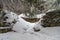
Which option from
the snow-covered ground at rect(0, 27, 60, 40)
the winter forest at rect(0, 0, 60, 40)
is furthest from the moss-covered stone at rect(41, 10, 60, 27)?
the snow-covered ground at rect(0, 27, 60, 40)

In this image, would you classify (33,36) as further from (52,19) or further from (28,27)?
(52,19)

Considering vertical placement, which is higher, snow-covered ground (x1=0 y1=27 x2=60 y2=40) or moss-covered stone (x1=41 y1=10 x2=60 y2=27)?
moss-covered stone (x1=41 y1=10 x2=60 y2=27)

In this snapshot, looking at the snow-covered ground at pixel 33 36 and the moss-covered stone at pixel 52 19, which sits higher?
the moss-covered stone at pixel 52 19

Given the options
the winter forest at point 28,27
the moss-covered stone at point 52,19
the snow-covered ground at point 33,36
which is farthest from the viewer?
the moss-covered stone at point 52,19

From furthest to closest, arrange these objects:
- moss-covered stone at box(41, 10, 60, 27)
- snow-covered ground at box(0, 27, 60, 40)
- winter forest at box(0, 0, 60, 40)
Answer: moss-covered stone at box(41, 10, 60, 27), winter forest at box(0, 0, 60, 40), snow-covered ground at box(0, 27, 60, 40)

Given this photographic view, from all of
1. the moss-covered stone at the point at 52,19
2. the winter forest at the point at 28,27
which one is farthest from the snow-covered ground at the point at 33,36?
the moss-covered stone at the point at 52,19

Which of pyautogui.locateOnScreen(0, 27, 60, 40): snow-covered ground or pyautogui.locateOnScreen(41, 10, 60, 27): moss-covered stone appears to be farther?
pyautogui.locateOnScreen(41, 10, 60, 27): moss-covered stone

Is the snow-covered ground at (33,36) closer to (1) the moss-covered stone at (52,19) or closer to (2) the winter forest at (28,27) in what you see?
(2) the winter forest at (28,27)

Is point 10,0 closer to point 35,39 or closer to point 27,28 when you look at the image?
point 27,28

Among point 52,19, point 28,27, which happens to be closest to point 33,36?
point 28,27

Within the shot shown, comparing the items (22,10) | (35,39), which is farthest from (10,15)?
(22,10)

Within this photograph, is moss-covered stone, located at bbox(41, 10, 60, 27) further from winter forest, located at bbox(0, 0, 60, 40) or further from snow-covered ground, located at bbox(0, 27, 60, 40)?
snow-covered ground, located at bbox(0, 27, 60, 40)

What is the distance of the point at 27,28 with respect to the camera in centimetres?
254

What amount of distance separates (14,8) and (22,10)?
611 millimetres
